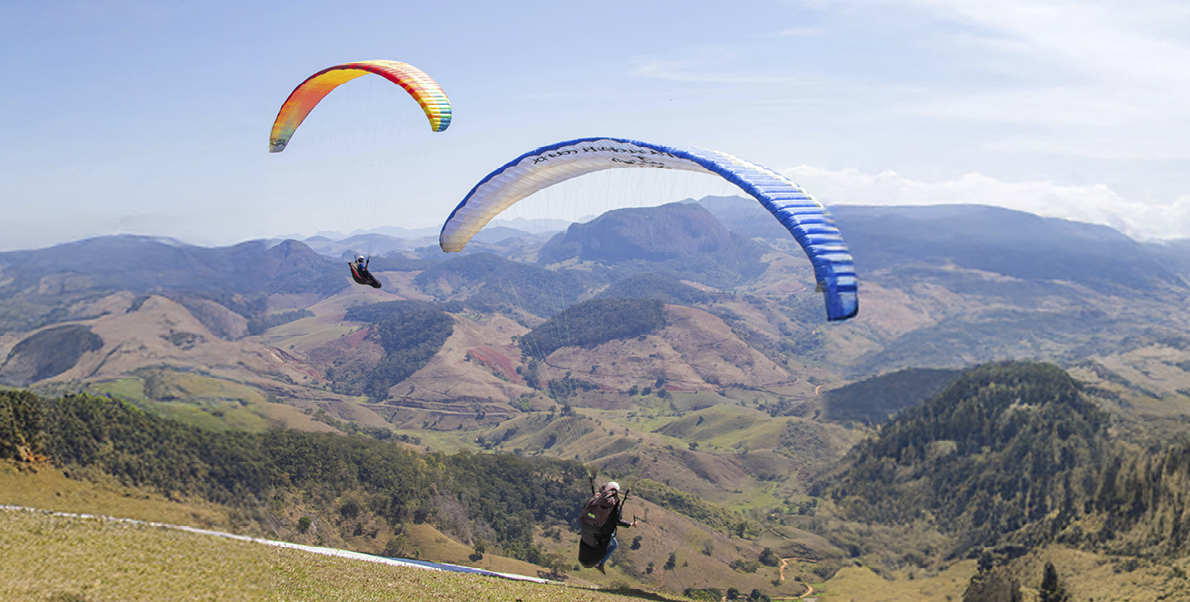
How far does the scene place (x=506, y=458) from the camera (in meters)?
99.6

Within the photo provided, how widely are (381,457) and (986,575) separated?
67126mm

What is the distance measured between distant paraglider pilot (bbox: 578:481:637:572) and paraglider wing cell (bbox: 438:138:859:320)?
30.4 ft

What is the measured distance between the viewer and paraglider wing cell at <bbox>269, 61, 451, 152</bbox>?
91.2 ft

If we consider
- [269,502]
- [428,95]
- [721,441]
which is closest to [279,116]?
[428,95]

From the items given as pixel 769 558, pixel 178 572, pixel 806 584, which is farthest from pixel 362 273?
pixel 769 558

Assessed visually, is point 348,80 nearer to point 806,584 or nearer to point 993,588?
point 993,588

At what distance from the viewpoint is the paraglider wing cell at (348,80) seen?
2781cm

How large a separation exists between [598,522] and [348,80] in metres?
23.3

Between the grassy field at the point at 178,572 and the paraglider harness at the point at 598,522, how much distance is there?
7.63 meters

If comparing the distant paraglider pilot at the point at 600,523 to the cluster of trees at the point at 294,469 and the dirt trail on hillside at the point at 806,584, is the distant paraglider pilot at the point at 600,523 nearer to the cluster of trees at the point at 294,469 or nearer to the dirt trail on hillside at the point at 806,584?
the cluster of trees at the point at 294,469

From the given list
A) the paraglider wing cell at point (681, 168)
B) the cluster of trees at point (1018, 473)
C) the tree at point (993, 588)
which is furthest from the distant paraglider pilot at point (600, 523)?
the cluster of trees at point (1018, 473)

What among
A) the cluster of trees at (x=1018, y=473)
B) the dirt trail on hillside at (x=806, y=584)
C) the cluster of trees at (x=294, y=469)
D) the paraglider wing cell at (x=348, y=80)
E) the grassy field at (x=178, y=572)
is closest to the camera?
the grassy field at (x=178, y=572)

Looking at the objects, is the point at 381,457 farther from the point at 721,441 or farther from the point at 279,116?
the point at 721,441

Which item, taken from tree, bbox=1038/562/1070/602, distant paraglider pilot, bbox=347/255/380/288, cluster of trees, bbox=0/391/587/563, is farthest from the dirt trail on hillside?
distant paraglider pilot, bbox=347/255/380/288
